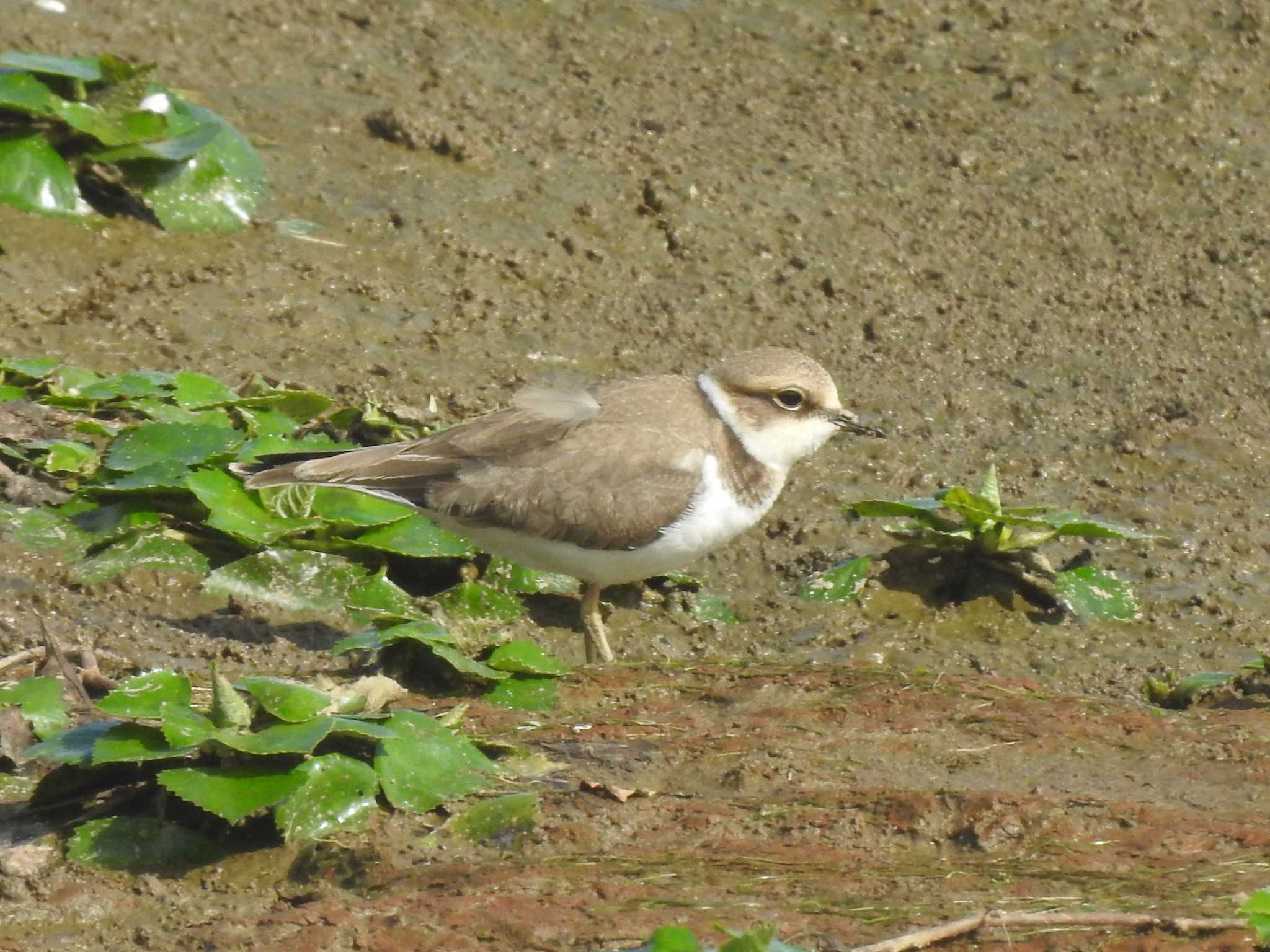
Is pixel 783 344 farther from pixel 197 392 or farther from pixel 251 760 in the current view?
pixel 251 760

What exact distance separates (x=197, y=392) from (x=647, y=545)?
2248mm

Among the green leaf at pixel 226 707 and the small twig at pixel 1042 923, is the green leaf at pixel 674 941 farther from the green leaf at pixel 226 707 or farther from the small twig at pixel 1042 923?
the green leaf at pixel 226 707

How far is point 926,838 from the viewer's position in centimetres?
489

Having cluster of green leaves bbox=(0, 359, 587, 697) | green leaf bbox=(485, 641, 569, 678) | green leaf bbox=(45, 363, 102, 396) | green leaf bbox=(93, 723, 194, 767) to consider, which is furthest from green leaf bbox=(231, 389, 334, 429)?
green leaf bbox=(93, 723, 194, 767)

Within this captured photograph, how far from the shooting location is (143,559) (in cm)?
706

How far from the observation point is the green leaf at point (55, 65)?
29.6 ft

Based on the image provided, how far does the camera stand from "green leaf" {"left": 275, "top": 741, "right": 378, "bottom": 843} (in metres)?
4.65

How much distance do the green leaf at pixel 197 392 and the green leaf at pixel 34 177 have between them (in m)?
1.78

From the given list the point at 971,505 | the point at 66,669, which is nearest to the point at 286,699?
the point at 66,669

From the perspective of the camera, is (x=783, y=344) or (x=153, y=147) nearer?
(x=153, y=147)

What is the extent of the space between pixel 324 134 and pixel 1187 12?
5832mm

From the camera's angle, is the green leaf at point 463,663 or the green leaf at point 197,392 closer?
the green leaf at point 463,663

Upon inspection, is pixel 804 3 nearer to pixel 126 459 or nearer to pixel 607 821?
pixel 126 459

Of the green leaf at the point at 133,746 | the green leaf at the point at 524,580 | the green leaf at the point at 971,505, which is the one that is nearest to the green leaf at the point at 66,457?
the green leaf at the point at 524,580
